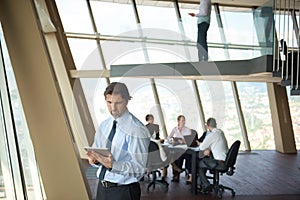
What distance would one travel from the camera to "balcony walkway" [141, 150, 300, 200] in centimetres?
472

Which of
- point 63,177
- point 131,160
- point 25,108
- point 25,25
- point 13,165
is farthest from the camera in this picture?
point 63,177

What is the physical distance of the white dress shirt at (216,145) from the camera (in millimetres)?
4617

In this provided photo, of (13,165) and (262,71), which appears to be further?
(262,71)

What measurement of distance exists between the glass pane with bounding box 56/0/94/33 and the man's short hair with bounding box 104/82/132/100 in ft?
19.9

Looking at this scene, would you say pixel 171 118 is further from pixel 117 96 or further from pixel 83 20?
pixel 83 20

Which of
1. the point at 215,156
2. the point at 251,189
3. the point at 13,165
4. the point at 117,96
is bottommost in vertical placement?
the point at 251,189

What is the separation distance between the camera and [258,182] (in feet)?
17.8

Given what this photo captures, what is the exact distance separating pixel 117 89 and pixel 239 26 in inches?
246

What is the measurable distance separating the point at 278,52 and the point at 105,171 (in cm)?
375

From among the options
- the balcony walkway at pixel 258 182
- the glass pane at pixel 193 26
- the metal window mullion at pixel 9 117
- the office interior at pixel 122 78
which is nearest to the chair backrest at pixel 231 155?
the balcony walkway at pixel 258 182

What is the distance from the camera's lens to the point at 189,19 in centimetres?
674

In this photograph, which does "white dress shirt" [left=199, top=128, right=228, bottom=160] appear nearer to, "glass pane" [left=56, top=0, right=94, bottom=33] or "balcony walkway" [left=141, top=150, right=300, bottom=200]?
"balcony walkway" [left=141, top=150, right=300, bottom=200]

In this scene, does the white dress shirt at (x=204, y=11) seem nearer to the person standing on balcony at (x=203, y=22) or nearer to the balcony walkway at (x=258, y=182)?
the person standing on balcony at (x=203, y=22)

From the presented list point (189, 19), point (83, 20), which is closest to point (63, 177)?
point (189, 19)
